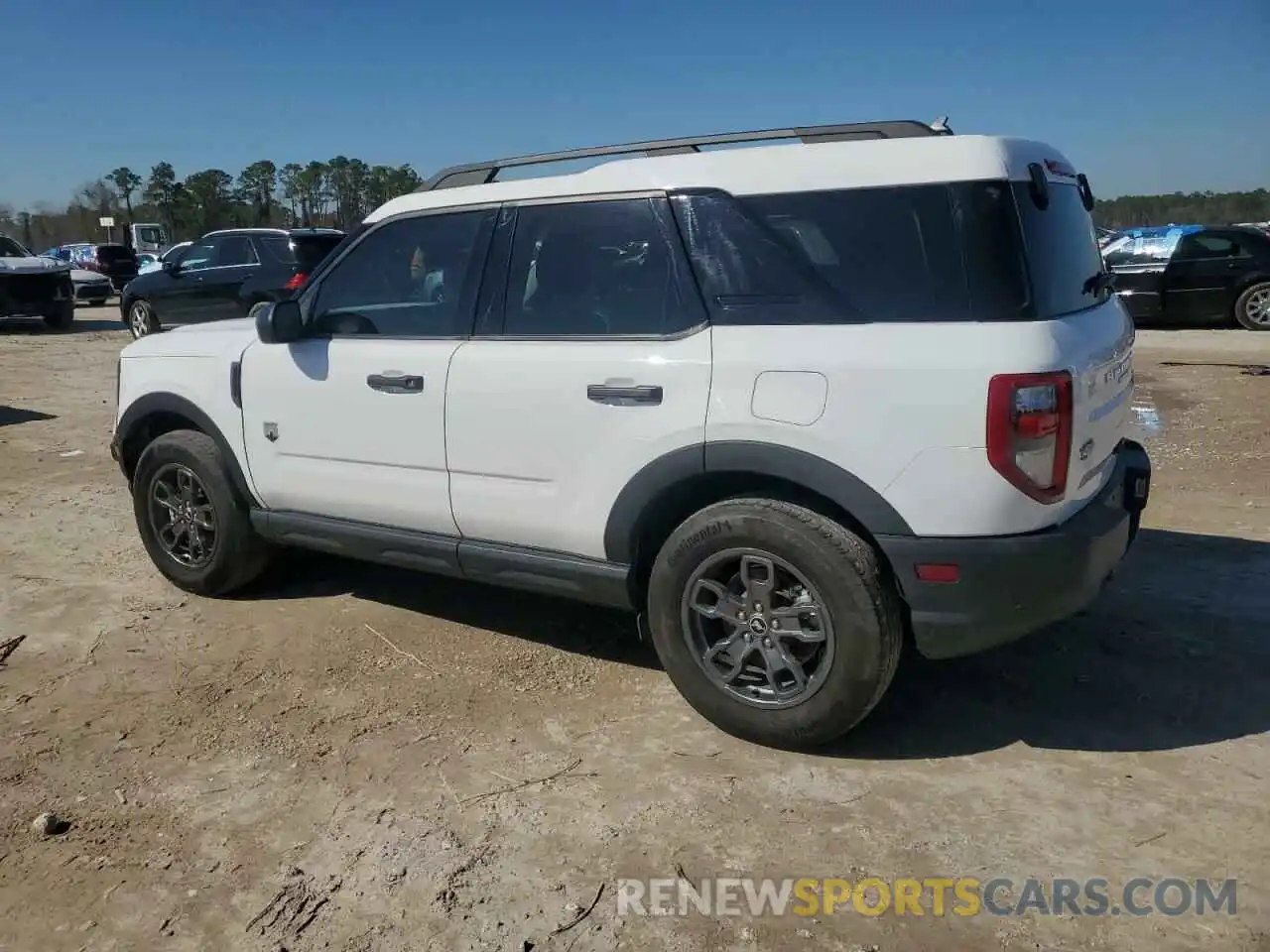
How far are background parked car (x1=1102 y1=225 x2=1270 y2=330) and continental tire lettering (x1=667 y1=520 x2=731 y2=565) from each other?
44.0 ft

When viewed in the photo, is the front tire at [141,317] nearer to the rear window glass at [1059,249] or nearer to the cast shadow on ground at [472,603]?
the cast shadow on ground at [472,603]

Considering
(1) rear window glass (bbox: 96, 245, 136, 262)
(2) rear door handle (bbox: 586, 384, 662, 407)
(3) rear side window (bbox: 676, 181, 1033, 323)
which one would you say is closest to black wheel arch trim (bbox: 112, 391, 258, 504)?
(2) rear door handle (bbox: 586, 384, 662, 407)

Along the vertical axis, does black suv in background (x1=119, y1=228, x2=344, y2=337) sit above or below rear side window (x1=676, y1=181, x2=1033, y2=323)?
below

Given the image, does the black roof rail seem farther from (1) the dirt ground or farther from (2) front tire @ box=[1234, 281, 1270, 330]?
(2) front tire @ box=[1234, 281, 1270, 330]

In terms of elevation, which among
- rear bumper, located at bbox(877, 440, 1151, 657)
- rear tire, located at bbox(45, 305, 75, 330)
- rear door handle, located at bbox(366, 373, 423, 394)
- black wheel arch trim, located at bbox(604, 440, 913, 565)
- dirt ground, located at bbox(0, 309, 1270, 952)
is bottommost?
dirt ground, located at bbox(0, 309, 1270, 952)

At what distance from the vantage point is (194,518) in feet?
16.2

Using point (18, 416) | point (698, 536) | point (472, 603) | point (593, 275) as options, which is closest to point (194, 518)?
point (472, 603)

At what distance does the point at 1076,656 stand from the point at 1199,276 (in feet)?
42.8

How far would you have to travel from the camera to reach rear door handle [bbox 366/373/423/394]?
4.02 m

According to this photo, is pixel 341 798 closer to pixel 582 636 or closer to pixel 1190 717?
pixel 582 636

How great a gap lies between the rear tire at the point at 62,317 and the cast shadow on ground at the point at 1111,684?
18.1m

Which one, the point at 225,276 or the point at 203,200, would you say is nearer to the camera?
the point at 225,276

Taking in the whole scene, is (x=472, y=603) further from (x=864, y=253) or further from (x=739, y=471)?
(x=864, y=253)

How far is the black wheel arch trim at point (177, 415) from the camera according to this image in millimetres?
4707
